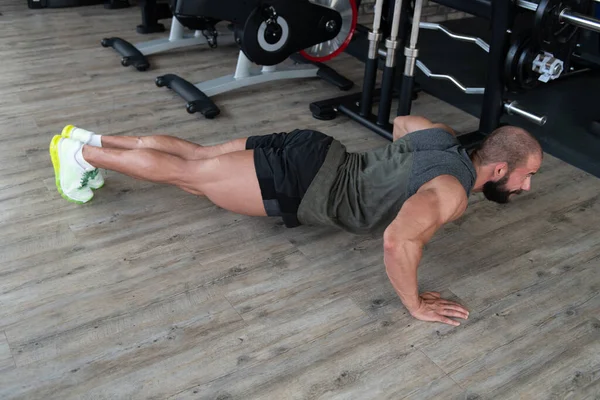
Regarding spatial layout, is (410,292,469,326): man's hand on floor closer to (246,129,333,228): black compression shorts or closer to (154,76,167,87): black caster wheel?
(246,129,333,228): black compression shorts

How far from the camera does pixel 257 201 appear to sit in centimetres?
201

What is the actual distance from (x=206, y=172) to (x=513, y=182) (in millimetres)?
951

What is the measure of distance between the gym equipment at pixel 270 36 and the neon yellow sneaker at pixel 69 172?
897 millimetres

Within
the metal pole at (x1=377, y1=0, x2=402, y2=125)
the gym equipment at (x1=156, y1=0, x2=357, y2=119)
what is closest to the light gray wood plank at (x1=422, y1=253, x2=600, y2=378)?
the metal pole at (x1=377, y1=0, x2=402, y2=125)

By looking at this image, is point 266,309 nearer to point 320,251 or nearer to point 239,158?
point 320,251

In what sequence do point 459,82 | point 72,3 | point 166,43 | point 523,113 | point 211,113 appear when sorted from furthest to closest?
point 72,3 < point 166,43 < point 211,113 < point 459,82 < point 523,113

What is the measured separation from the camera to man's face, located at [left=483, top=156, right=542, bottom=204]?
6.03ft

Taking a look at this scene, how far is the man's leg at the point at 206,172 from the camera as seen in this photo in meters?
1.99

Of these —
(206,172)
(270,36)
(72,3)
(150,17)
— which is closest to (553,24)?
(270,36)

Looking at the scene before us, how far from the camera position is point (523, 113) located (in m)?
2.58

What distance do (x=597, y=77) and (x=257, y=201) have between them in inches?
104

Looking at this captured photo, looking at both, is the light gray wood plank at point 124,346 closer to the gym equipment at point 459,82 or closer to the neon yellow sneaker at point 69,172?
the neon yellow sneaker at point 69,172

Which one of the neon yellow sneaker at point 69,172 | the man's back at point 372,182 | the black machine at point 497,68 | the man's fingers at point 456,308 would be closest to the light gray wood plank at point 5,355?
the neon yellow sneaker at point 69,172

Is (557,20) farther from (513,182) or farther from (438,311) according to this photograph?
(438,311)
